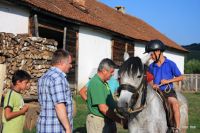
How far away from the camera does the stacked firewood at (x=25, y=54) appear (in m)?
14.4

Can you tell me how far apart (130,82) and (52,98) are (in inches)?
42.2

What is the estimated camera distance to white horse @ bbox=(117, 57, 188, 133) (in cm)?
537

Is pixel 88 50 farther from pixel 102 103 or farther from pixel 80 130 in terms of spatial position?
pixel 102 103

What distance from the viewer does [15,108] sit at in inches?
244

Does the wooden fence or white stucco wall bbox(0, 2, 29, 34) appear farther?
the wooden fence

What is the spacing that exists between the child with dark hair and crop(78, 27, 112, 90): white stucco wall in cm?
1604

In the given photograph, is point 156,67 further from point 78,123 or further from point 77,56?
point 77,56

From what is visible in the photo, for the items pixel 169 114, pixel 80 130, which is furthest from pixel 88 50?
pixel 169 114

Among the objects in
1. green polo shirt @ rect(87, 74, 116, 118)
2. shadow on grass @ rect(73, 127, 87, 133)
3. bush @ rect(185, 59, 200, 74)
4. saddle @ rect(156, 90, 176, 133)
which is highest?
bush @ rect(185, 59, 200, 74)

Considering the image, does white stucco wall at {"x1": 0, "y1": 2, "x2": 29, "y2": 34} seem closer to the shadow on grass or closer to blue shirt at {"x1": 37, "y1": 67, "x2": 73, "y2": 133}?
the shadow on grass

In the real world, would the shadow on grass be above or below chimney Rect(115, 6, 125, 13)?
below

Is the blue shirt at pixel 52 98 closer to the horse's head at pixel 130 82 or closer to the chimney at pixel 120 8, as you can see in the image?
the horse's head at pixel 130 82

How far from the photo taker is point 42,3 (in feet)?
61.4

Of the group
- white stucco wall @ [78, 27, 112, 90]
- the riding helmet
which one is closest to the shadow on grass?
the riding helmet
